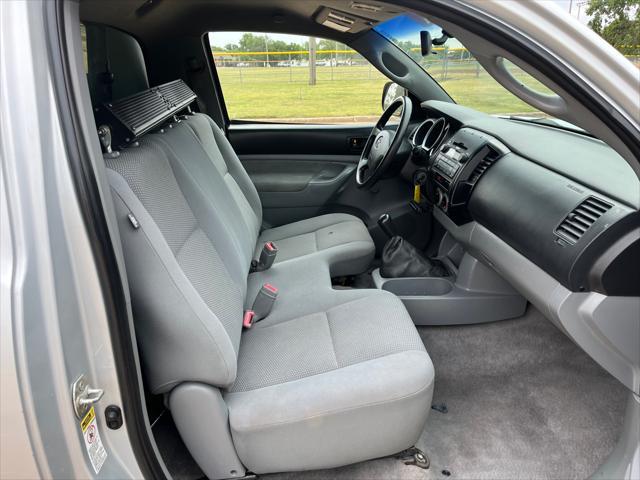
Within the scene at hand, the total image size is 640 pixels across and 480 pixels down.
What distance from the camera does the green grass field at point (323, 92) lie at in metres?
2.28

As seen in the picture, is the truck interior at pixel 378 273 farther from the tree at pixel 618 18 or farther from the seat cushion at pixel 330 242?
the tree at pixel 618 18

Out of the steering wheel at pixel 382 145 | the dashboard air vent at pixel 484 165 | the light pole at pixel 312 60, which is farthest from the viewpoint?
the light pole at pixel 312 60

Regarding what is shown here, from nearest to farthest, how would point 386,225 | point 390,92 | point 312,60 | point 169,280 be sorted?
point 169,280 → point 386,225 → point 390,92 → point 312,60

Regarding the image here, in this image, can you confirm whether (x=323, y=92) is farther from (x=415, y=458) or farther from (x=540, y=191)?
(x=415, y=458)

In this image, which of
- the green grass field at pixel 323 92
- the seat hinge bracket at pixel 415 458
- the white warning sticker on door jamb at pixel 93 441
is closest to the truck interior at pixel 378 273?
the seat hinge bracket at pixel 415 458

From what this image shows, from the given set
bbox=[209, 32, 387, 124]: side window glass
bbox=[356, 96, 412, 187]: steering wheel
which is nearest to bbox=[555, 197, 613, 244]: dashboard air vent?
bbox=[356, 96, 412, 187]: steering wheel

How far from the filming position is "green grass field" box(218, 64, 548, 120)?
2.28 m

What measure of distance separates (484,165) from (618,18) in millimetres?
602

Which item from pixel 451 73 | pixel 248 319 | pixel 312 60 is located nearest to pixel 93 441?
pixel 248 319

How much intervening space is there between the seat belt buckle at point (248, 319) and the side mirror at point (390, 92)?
1504 millimetres

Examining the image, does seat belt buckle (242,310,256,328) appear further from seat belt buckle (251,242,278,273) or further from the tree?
the tree

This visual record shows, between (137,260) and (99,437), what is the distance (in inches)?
13.9

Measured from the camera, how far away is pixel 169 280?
3.56 ft

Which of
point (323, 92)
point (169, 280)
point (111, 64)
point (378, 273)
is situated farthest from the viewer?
point (323, 92)
